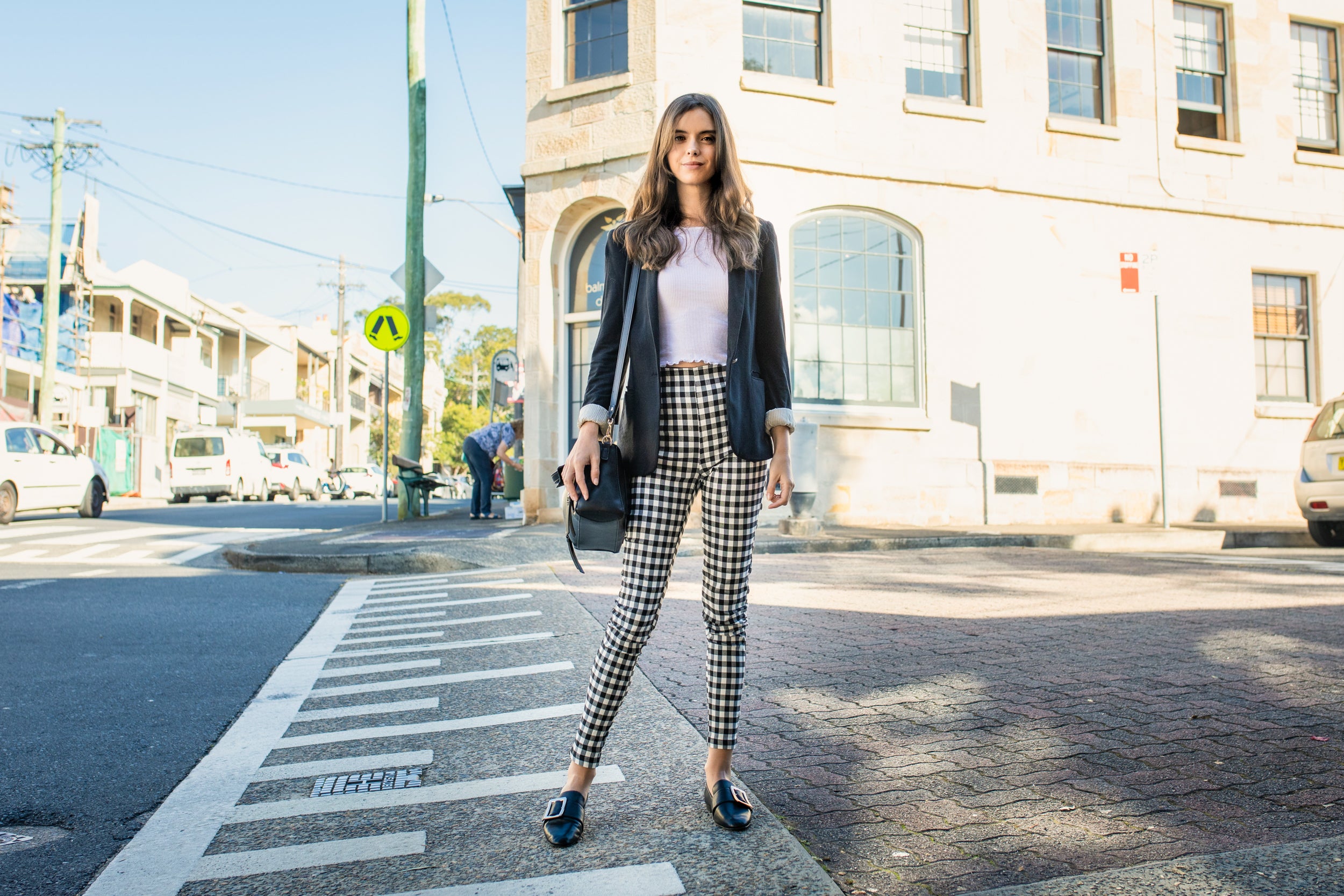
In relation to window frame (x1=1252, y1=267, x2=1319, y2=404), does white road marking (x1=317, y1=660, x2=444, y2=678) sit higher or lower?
lower

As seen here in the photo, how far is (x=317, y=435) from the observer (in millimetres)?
56000

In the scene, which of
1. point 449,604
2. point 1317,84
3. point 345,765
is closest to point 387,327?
point 449,604

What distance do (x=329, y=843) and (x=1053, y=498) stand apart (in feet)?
39.3

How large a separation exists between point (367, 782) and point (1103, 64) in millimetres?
14451

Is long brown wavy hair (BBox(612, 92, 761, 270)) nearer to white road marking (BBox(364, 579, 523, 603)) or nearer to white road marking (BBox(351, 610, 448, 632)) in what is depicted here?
white road marking (BBox(351, 610, 448, 632))

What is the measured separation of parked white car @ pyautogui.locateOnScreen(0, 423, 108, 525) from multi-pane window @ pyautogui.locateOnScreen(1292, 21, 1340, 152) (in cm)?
1940

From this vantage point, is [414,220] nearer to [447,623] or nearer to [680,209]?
[447,623]

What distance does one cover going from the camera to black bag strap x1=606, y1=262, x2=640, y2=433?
260 centimetres

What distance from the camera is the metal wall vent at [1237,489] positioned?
13.8 m

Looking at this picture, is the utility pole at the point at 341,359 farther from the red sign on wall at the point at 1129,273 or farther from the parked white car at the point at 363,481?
the red sign on wall at the point at 1129,273

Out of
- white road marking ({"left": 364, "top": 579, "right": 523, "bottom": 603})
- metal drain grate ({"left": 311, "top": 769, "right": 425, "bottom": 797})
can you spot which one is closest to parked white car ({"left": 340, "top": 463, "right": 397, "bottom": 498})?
white road marking ({"left": 364, "top": 579, "right": 523, "bottom": 603})

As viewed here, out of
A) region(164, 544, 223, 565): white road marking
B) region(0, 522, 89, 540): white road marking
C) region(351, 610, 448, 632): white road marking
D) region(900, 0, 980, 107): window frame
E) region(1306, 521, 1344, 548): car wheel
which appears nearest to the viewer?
region(351, 610, 448, 632): white road marking

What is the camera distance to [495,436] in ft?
45.6

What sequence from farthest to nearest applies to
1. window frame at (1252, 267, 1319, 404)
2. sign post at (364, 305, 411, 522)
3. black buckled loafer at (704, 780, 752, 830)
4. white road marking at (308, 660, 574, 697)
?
window frame at (1252, 267, 1319, 404), sign post at (364, 305, 411, 522), white road marking at (308, 660, 574, 697), black buckled loafer at (704, 780, 752, 830)
